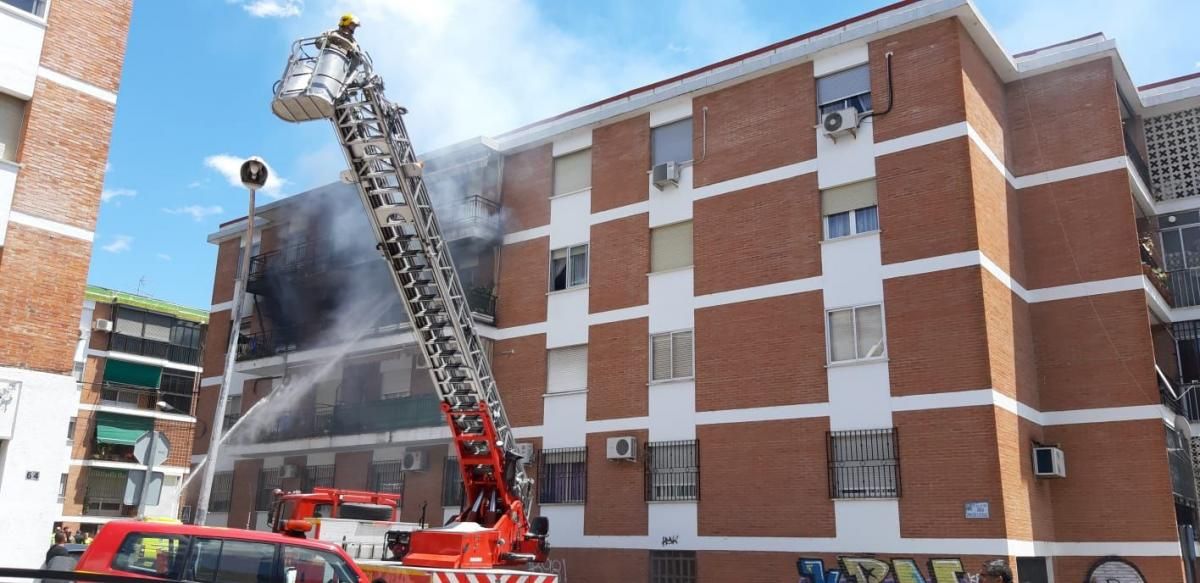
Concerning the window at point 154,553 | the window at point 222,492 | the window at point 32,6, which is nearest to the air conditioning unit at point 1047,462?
the window at point 154,553

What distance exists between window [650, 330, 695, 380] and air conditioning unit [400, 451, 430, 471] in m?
6.66

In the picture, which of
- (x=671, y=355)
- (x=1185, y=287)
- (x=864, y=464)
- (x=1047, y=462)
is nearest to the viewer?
(x=864, y=464)

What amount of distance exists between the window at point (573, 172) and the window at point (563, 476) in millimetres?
6411

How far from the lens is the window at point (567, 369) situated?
22.0 metres

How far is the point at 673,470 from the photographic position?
19.7 metres

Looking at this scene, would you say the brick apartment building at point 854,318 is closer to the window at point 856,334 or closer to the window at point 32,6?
the window at point 856,334

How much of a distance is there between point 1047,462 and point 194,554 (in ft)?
49.4

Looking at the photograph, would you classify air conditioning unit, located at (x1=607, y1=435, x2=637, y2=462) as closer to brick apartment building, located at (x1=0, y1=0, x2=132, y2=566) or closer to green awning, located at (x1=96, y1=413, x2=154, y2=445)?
brick apartment building, located at (x1=0, y1=0, x2=132, y2=566)

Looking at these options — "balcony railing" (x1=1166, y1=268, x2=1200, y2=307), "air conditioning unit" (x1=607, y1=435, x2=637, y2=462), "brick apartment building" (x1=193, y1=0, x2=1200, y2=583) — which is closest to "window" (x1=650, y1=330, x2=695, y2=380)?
"brick apartment building" (x1=193, y1=0, x2=1200, y2=583)

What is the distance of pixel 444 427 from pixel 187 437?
2745cm

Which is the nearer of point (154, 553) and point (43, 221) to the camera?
point (154, 553)

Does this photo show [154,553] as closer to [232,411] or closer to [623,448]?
[623,448]

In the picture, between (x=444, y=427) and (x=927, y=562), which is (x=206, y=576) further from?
(x=444, y=427)

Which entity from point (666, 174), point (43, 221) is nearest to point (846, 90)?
point (666, 174)
